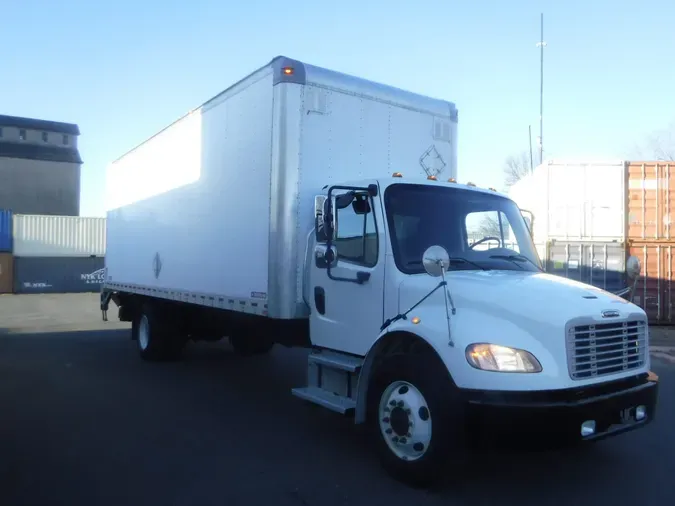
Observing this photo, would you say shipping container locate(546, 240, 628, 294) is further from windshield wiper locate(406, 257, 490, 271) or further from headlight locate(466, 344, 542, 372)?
headlight locate(466, 344, 542, 372)

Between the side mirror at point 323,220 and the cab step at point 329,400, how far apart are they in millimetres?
1426

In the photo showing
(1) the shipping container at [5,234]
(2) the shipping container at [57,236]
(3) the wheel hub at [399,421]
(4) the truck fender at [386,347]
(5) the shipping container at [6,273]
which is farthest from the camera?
(2) the shipping container at [57,236]

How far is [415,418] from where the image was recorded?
4.40 meters

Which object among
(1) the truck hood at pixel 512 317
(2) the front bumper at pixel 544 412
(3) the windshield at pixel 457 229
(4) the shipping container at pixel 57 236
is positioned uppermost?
(4) the shipping container at pixel 57 236

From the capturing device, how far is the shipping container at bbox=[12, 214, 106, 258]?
32.7 meters

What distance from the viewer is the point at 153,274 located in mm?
9812

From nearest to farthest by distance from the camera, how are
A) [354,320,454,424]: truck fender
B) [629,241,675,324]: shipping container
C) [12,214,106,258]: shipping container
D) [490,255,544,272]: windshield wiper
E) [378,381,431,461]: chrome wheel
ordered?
[378,381,431,461]: chrome wheel
[354,320,454,424]: truck fender
[490,255,544,272]: windshield wiper
[629,241,675,324]: shipping container
[12,214,106,258]: shipping container

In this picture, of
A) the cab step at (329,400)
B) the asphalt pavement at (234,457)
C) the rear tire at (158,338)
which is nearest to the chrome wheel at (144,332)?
the rear tire at (158,338)

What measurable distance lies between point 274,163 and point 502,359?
10.3 ft

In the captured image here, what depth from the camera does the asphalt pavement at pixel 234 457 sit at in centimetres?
448

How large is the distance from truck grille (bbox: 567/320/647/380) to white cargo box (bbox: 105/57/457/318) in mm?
2779

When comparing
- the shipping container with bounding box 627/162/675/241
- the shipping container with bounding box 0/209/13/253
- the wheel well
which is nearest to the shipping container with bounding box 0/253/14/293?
the shipping container with bounding box 0/209/13/253

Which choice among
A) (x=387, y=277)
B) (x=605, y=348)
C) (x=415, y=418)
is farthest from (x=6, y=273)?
(x=605, y=348)

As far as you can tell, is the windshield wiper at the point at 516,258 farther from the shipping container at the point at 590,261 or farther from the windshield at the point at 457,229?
the shipping container at the point at 590,261
